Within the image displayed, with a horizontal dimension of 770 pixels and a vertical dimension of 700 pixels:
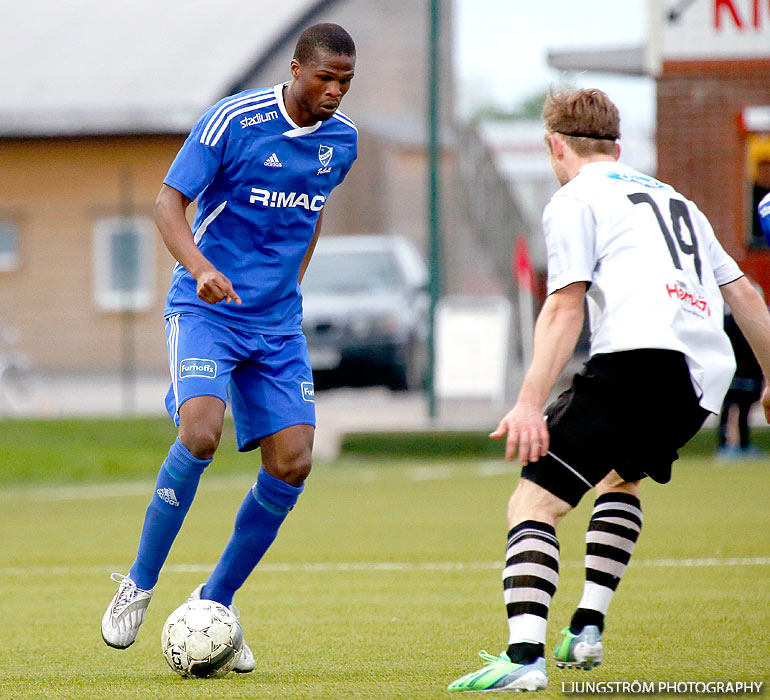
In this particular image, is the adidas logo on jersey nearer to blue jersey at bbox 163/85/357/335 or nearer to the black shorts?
blue jersey at bbox 163/85/357/335

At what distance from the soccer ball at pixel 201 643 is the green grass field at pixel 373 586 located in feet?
0.24

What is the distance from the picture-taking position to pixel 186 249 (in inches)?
190

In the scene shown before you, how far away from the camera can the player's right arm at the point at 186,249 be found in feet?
15.3

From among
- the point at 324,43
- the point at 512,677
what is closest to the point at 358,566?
the point at 324,43

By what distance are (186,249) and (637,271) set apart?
5.31ft

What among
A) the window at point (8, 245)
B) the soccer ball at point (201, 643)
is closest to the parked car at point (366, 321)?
the window at point (8, 245)

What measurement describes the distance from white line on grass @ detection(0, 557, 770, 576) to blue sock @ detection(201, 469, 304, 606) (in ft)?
8.60

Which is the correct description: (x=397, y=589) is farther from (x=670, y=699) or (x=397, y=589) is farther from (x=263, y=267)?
(x=670, y=699)

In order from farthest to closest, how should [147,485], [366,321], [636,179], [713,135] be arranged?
[366,321] → [713,135] → [147,485] → [636,179]

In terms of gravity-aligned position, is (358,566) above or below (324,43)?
below

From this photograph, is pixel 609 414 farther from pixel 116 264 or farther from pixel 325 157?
pixel 116 264

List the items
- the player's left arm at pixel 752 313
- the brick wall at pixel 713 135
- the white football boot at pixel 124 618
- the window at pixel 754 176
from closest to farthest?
1. the player's left arm at pixel 752 313
2. the white football boot at pixel 124 618
3. the window at pixel 754 176
4. the brick wall at pixel 713 135

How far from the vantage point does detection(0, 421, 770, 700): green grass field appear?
462cm

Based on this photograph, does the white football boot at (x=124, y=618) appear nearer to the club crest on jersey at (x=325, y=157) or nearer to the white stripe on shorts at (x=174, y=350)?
the white stripe on shorts at (x=174, y=350)
